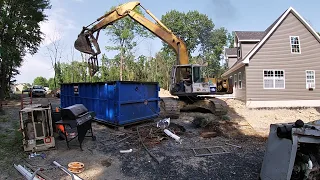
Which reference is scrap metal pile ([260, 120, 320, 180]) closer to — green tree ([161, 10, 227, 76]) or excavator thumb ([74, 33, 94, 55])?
excavator thumb ([74, 33, 94, 55])

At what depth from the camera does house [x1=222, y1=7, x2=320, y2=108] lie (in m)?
17.5

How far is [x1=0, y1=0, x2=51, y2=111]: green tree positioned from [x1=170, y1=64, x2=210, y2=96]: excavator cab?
16.8 metres

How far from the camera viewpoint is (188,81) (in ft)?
42.5

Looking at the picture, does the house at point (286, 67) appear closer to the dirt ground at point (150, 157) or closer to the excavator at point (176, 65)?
the excavator at point (176, 65)

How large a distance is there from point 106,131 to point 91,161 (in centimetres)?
325

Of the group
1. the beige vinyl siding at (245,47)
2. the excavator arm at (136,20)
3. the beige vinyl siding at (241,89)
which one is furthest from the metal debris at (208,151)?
the beige vinyl siding at (245,47)

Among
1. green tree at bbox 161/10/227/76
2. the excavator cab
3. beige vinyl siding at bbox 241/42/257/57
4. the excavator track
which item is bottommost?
the excavator track

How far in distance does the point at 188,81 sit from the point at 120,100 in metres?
5.09

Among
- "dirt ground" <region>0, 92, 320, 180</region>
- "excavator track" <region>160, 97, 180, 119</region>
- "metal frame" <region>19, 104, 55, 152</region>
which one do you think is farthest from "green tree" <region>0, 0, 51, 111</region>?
"metal frame" <region>19, 104, 55, 152</region>

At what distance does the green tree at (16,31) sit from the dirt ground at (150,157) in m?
16.6

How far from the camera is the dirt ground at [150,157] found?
5.17 m

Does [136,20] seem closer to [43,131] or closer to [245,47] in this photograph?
[43,131]

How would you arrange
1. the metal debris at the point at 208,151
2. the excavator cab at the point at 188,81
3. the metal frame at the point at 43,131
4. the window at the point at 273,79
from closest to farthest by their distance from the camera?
the metal debris at the point at 208,151 → the metal frame at the point at 43,131 → the excavator cab at the point at 188,81 → the window at the point at 273,79

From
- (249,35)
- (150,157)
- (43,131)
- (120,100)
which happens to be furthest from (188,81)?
(249,35)
